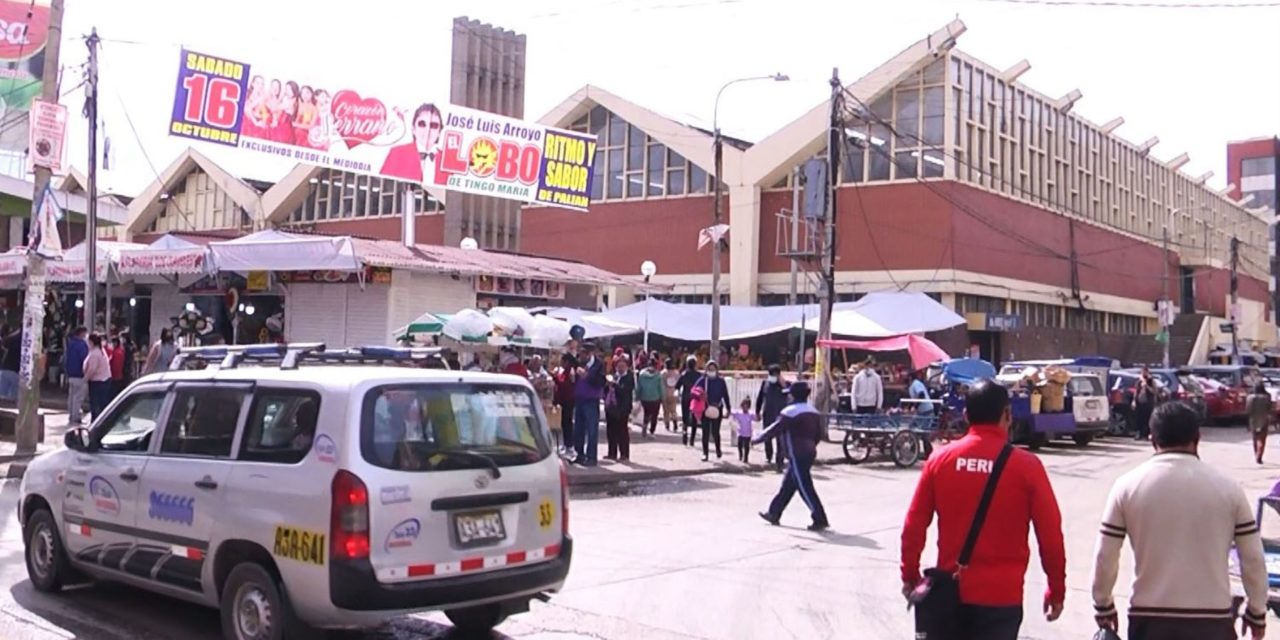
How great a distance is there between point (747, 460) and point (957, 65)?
26.2m

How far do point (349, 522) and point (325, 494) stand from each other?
0.20 meters

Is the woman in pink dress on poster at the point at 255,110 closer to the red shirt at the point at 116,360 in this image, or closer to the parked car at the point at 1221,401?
the red shirt at the point at 116,360

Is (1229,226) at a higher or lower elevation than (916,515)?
higher

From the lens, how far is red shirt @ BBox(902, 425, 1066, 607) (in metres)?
4.78

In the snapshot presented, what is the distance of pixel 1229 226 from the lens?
74.0 m

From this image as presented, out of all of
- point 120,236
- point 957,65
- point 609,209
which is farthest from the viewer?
point 120,236

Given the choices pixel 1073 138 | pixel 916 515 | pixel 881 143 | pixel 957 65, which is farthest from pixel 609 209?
pixel 916 515

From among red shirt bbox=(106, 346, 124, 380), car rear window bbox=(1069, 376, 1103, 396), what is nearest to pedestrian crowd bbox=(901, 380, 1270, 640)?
red shirt bbox=(106, 346, 124, 380)

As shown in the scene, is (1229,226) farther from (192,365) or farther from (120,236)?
(192,365)

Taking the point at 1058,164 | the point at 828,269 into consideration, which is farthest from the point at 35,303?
the point at 1058,164

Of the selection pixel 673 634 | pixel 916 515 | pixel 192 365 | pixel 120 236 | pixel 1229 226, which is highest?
pixel 1229 226

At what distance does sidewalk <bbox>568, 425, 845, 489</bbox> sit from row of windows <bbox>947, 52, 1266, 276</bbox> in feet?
72.3

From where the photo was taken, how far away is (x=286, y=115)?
82.5ft

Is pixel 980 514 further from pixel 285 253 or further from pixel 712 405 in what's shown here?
pixel 285 253
